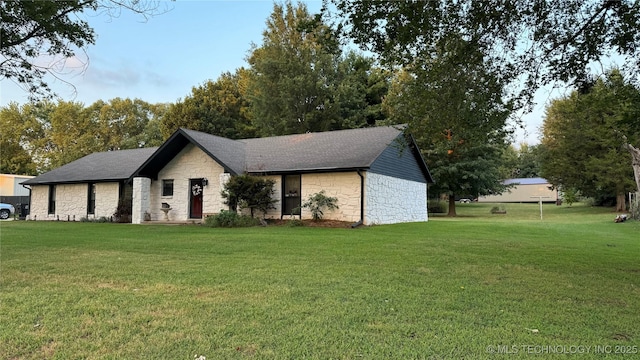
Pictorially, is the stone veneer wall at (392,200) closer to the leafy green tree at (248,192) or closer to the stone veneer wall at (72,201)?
the leafy green tree at (248,192)

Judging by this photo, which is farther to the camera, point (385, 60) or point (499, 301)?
point (385, 60)

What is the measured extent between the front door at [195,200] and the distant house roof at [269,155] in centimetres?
174

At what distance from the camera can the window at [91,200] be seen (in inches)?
832

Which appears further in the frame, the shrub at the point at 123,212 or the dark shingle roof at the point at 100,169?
the dark shingle roof at the point at 100,169

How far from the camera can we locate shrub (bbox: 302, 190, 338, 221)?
52.3 ft

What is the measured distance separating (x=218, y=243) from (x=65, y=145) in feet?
148

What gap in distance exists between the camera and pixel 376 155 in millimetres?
16125

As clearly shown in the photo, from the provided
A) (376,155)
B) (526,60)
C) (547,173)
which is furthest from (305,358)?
(547,173)

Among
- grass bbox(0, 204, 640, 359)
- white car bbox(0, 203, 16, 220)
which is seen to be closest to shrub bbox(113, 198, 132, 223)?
white car bbox(0, 203, 16, 220)

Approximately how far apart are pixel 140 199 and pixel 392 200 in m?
11.3

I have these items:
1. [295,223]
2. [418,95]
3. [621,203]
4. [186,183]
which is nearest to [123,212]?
[186,183]

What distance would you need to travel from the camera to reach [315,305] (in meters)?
4.22

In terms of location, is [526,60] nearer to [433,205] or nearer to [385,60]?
[385,60]

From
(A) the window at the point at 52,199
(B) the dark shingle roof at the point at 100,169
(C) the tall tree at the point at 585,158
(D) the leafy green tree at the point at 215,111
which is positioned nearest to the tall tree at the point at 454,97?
(B) the dark shingle roof at the point at 100,169
